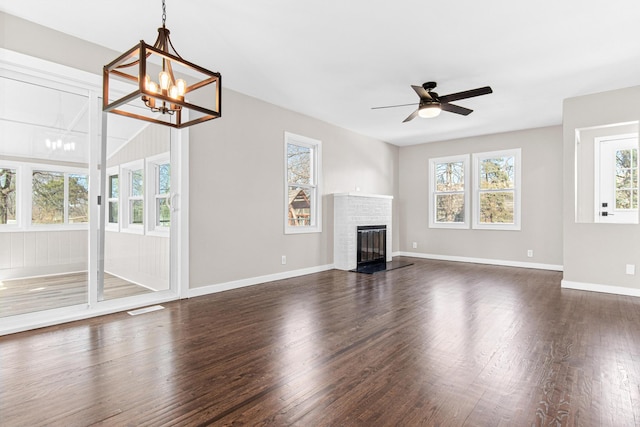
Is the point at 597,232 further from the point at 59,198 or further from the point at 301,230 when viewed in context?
the point at 59,198

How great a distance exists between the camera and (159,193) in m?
4.13

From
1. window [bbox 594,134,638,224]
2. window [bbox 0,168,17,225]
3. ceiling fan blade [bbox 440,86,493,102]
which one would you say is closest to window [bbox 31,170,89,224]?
window [bbox 0,168,17,225]

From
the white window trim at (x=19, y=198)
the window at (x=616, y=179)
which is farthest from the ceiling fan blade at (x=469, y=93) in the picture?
the white window trim at (x=19, y=198)

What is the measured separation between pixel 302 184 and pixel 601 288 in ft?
15.2

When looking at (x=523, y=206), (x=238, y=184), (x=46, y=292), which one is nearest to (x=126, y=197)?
(x=46, y=292)

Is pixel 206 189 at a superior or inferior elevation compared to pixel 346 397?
superior

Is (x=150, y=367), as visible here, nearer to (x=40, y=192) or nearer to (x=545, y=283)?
(x=40, y=192)

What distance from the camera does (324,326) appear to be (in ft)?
10.2

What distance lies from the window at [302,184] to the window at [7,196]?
3.29 m

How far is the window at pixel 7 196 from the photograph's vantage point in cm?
299

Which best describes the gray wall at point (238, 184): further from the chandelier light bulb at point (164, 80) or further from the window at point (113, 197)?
the chandelier light bulb at point (164, 80)

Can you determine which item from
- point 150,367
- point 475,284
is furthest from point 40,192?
point 475,284

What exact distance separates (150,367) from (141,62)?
1.91 m

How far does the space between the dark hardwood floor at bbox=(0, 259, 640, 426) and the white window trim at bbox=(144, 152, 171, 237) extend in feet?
3.03
